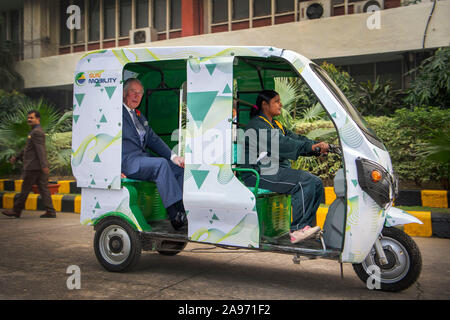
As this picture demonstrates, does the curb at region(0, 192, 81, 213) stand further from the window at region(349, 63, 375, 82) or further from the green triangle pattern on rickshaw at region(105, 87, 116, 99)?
the window at region(349, 63, 375, 82)

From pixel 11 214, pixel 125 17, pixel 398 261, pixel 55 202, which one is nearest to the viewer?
pixel 398 261

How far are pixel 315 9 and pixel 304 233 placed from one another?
1123 centimetres

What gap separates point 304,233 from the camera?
12.8ft

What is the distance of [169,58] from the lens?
4312mm

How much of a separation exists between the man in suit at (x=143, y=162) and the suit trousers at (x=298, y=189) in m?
0.77

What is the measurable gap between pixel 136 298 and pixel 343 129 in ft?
6.89

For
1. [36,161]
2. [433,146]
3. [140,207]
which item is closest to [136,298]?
[140,207]

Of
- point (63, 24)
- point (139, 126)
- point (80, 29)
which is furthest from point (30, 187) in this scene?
point (63, 24)

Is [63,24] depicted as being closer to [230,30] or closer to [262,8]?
[230,30]

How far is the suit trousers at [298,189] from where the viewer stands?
403cm
